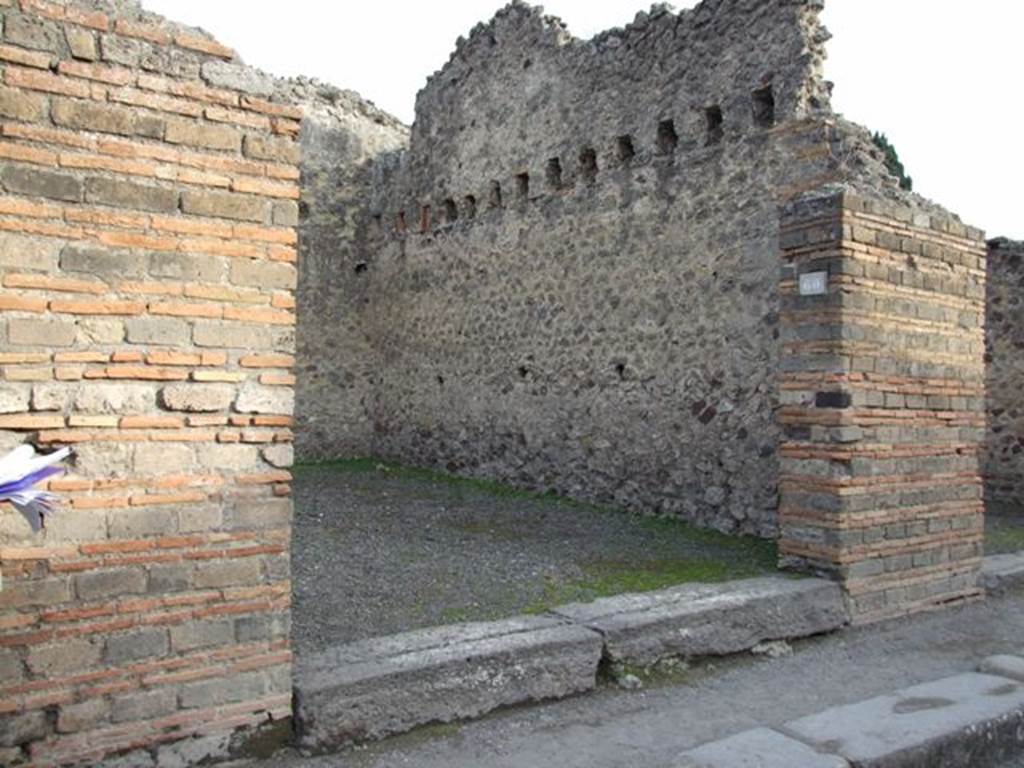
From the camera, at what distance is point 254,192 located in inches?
129

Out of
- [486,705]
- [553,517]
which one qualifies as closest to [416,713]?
[486,705]

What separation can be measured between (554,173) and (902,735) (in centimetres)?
685

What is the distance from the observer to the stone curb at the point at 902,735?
126 inches

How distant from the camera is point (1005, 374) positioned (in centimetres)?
981

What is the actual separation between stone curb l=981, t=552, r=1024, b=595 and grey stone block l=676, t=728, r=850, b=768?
10.8ft

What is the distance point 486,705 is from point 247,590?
112 cm

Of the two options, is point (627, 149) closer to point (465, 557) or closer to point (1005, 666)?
point (465, 557)

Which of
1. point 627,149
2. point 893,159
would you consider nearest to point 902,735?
point 627,149

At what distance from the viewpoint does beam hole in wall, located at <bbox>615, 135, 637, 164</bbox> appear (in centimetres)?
839

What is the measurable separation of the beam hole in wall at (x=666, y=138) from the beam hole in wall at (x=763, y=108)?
872mm

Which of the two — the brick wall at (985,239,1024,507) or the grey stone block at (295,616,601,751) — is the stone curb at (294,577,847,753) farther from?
the brick wall at (985,239,1024,507)

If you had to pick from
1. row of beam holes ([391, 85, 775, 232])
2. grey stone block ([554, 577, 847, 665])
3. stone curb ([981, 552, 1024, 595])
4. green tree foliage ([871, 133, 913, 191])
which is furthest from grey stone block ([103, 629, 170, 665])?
green tree foliage ([871, 133, 913, 191])

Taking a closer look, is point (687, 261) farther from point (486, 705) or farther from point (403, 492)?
point (486, 705)

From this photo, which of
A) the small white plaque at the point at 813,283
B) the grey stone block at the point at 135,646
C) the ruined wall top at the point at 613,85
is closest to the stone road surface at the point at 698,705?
the grey stone block at the point at 135,646
